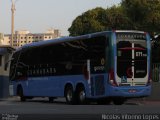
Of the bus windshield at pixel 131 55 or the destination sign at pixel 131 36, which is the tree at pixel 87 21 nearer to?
the destination sign at pixel 131 36

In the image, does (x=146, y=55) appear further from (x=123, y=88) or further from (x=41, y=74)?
(x=41, y=74)

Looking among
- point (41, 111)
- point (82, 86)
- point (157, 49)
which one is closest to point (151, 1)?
point (157, 49)

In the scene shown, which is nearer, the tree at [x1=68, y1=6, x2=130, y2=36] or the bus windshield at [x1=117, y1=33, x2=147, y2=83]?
the bus windshield at [x1=117, y1=33, x2=147, y2=83]

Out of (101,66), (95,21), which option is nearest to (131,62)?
(101,66)

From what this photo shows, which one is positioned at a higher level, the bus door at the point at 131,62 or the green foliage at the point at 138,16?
the green foliage at the point at 138,16

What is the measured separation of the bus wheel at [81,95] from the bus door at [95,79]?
71 centimetres

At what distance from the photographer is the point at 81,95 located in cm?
2422

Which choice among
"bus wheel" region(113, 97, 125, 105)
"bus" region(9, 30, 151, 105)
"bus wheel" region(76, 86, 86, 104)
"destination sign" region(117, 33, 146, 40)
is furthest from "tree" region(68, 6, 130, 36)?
"destination sign" region(117, 33, 146, 40)

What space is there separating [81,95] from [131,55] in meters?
3.21

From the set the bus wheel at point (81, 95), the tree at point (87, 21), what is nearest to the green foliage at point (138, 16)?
the tree at point (87, 21)

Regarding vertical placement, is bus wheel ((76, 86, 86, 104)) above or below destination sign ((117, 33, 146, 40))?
below

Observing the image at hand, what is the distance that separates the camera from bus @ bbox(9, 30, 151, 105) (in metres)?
22.6

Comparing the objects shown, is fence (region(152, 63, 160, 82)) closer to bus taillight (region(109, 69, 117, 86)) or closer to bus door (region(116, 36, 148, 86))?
bus door (region(116, 36, 148, 86))

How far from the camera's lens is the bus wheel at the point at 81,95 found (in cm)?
2395
